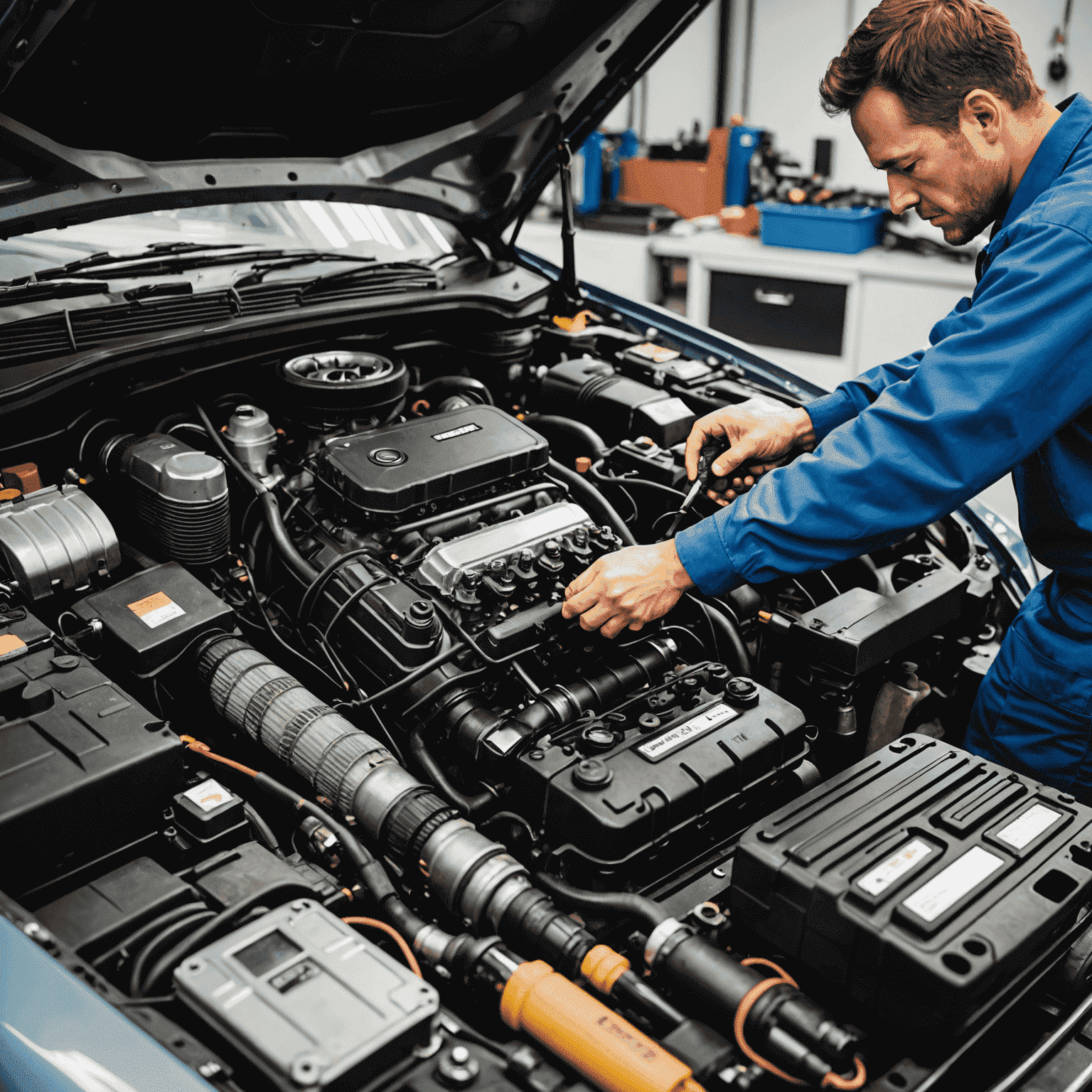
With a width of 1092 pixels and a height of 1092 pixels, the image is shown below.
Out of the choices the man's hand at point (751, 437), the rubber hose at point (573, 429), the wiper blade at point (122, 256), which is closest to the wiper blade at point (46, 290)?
the wiper blade at point (122, 256)

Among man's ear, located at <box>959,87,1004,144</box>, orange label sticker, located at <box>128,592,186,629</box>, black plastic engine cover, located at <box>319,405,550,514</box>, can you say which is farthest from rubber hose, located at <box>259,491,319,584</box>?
man's ear, located at <box>959,87,1004,144</box>

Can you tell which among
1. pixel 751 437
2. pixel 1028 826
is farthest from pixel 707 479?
pixel 1028 826

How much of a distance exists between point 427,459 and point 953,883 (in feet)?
3.87

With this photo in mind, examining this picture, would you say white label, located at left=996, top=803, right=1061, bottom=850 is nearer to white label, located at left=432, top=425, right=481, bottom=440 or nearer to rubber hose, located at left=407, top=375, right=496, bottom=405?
white label, located at left=432, top=425, right=481, bottom=440

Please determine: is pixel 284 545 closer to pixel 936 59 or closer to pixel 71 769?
pixel 71 769

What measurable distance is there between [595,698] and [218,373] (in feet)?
3.50

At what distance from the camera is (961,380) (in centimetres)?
148

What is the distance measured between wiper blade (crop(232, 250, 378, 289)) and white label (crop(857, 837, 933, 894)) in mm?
1750

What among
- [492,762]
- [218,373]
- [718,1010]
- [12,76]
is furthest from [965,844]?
[12,76]

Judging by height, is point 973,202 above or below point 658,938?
above

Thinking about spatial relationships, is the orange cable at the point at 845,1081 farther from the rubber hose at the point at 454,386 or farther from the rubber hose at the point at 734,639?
the rubber hose at the point at 454,386

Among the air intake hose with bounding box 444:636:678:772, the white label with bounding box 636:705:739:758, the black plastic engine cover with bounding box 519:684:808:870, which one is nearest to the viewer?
the black plastic engine cover with bounding box 519:684:808:870

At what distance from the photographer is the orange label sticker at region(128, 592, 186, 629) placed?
1696mm

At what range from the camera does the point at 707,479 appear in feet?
6.83
